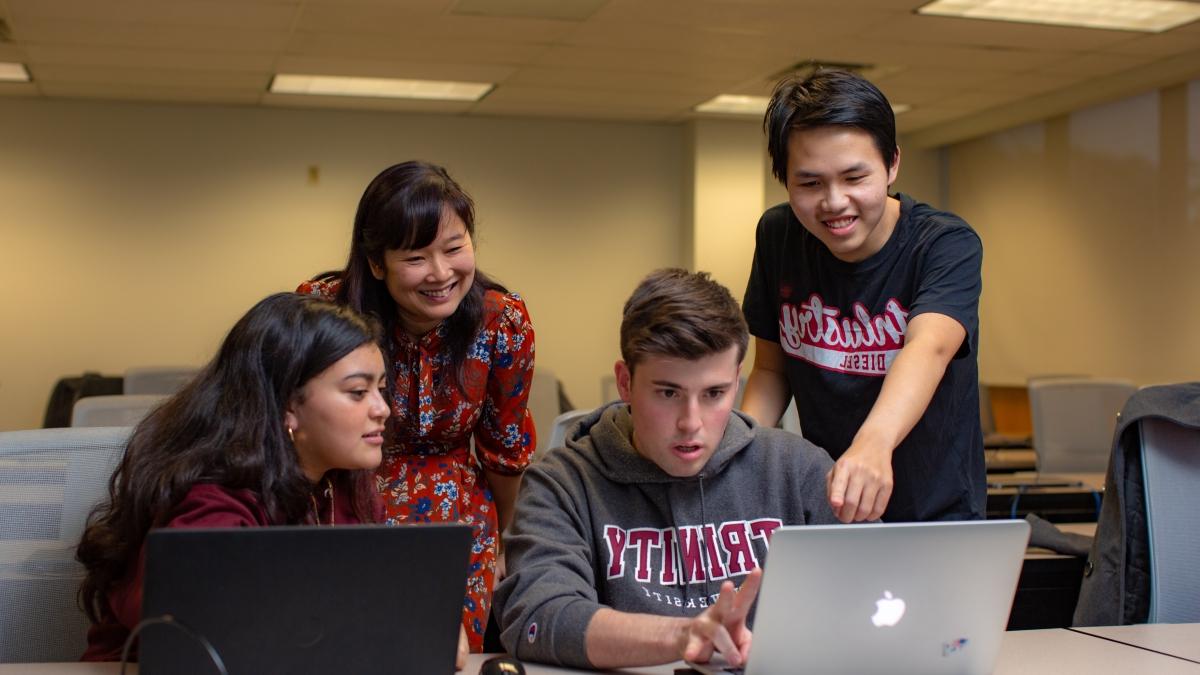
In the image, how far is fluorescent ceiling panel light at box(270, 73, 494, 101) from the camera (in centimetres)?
673

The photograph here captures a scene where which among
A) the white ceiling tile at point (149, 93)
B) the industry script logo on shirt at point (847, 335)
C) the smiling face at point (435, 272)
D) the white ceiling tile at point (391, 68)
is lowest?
the industry script logo on shirt at point (847, 335)

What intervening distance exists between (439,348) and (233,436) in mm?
590

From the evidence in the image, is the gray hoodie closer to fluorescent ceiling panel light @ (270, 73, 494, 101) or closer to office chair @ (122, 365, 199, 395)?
office chair @ (122, 365, 199, 395)

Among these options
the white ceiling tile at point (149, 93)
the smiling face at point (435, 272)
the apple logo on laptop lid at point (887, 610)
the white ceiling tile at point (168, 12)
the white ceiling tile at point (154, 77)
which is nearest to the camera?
the apple logo on laptop lid at point (887, 610)

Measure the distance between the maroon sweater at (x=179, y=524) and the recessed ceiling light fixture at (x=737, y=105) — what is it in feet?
19.4

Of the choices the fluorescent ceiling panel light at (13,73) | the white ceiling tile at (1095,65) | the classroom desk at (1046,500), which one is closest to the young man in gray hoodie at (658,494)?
the classroom desk at (1046,500)

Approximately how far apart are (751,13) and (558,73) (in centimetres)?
153

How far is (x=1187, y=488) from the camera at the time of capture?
2168mm

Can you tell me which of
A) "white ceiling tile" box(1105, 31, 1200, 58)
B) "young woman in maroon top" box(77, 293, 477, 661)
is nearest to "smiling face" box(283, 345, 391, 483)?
"young woman in maroon top" box(77, 293, 477, 661)

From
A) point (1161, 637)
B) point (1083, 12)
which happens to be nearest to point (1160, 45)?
point (1083, 12)

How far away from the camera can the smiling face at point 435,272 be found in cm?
198

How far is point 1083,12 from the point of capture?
5.28 meters

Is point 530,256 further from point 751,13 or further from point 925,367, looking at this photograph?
point 925,367

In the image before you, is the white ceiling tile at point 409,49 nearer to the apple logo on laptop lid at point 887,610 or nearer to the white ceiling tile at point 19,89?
the white ceiling tile at point 19,89
